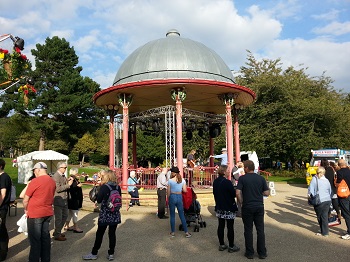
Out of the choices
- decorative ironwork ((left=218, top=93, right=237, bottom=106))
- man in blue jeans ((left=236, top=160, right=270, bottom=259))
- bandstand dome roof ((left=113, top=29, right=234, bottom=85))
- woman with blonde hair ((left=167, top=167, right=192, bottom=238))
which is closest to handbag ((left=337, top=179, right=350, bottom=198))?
man in blue jeans ((left=236, top=160, right=270, bottom=259))

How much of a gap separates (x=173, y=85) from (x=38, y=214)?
8070 mm

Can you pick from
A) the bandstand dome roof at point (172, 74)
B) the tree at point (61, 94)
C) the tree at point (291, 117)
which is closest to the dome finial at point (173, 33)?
the bandstand dome roof at point (172, 74)

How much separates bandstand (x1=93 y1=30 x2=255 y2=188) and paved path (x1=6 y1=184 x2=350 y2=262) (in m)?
3.76

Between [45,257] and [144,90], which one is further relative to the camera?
[144,90]

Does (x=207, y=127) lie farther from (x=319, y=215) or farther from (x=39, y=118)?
(x=39, y=118)

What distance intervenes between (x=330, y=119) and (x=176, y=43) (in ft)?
70.1

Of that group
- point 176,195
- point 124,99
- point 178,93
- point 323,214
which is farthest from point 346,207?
point 124,99

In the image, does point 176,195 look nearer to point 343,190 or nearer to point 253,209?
point 253,209

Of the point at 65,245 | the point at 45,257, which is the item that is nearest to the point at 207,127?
the point at 65,245

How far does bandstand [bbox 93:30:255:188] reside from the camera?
486 inches

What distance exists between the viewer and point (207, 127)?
1673cm

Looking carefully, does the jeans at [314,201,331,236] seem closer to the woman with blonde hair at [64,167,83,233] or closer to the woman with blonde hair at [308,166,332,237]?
the woman with blonde hair at [308,166,332,237]

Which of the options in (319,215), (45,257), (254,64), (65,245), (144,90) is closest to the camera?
(45,257)

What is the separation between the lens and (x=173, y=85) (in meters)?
12.2
